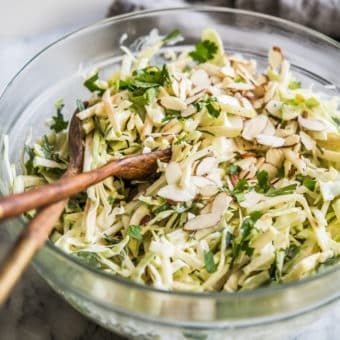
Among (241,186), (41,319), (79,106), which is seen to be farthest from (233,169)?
(41,319)

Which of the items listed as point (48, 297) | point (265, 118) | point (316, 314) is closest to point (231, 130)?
point (265, 118)

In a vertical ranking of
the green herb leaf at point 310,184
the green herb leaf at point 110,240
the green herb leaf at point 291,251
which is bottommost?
the green herb leaf at point 110,240

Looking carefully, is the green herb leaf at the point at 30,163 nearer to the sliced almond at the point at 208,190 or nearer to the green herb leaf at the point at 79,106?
the green herb leaf at the point at 79,106

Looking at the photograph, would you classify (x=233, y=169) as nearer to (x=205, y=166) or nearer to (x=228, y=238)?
(x=205, y=166)

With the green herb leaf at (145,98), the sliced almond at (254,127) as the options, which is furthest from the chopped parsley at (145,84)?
the sliced almond at (254,127)

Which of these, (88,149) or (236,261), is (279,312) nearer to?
(236,261)
